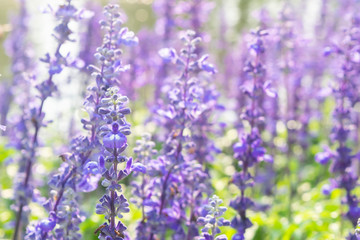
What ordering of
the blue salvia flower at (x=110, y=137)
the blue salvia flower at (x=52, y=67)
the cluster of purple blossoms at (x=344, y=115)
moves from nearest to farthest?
the blue salvia flower at (x=110, y=137) → the blue salvia flower at (x=52, y=67) → the cluster of purple blossoms at (x=344, y=115)

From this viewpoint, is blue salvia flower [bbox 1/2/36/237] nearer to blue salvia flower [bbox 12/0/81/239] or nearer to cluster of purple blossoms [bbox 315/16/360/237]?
blue salvia flower [bbox 12/0/81/239]

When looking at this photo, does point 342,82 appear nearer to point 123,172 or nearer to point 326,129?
point 123,172

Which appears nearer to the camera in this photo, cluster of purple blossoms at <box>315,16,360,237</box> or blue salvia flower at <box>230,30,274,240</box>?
blue salvia flower at <box>230,30,274,240</box>

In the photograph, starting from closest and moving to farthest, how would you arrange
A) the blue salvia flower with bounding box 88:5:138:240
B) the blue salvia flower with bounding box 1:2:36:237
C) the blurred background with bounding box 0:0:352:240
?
the blue salvia flower with bounding box 88:5:138:240
the blue salvia flower with bounding box 1:2:36:237
the blurred background with bounding box 0:0:352:240

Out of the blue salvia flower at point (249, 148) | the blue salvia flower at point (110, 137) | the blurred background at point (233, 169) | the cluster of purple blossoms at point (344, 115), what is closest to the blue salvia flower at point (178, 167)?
the blue salvia flower at point (249, 148)

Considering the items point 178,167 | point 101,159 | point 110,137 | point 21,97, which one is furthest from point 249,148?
point 21,97

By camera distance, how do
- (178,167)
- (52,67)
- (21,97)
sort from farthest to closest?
(21,97) → (52,67) → (178,167)

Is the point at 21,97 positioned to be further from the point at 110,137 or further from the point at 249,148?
the point at 110,137

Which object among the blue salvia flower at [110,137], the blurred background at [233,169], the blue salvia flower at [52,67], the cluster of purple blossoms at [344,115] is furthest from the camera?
the blurred background at [233,169]

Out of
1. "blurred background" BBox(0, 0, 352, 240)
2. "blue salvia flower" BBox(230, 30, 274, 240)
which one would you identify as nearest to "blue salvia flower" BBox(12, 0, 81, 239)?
"blurred background" BBox(0, 0, 352, 240)

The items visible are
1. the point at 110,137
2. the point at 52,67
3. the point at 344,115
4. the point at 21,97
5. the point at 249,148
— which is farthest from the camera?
the point at 21,97

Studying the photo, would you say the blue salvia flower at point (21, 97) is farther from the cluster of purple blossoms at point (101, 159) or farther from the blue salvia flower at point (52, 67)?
the cluster of purple blossoms at point (101, 159)

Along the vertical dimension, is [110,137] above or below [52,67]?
below

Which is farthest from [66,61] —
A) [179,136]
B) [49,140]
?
[49,140]
